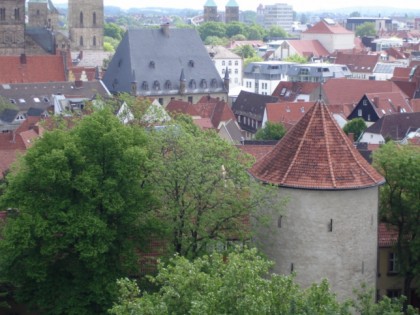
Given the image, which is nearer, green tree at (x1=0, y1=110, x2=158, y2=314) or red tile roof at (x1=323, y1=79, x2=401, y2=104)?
green tree at (x1=0, y1=110, x2=158, y2=314)

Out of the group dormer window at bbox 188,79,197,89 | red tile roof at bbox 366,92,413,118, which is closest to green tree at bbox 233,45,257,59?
dormer window at bbox 188,79,197,89

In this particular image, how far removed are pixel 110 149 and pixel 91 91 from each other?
5449cm

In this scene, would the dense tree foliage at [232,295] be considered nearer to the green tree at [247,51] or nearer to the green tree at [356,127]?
the green tree at [356,127]

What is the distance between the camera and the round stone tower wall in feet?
98.0

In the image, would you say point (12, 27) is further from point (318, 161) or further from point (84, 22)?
point (318, 161)

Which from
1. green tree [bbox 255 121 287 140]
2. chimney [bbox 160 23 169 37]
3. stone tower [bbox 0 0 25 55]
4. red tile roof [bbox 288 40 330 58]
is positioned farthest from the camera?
red tile roof [bbox 288 40 330 58]

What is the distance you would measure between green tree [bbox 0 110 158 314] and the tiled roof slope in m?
4.77

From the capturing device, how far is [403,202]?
32844 mm

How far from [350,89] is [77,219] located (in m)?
73.2

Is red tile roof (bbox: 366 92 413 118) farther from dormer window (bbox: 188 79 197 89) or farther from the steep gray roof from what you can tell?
dormer window (bbox: 188 79 197 89)

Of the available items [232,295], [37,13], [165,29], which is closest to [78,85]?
[165,29]

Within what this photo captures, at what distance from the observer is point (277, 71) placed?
131500 mm

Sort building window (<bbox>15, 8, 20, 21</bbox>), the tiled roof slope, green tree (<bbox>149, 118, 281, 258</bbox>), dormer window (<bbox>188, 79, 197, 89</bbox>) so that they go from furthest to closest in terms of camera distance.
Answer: building window (<bbox>15, 8, 20, 21</bbox>) → dormer window (<bbox>188, 79, 197, 89</bbox>) → green tree (<bbox>149, 118, 281, 258</bbox>) → the tiled roof slope

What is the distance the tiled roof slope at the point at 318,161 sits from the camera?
29.9m
